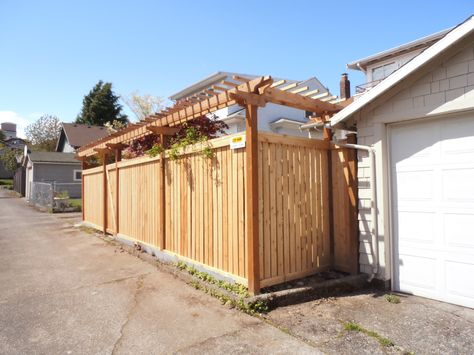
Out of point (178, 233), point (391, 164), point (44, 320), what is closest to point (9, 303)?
point (44, 320)

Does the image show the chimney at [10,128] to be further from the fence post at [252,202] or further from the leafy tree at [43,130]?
the fence post at [252,202]

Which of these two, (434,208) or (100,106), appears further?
(100,106)

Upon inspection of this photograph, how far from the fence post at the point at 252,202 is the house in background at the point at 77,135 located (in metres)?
29.9

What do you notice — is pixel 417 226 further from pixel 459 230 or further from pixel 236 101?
pixel 236 101

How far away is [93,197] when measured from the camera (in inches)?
419

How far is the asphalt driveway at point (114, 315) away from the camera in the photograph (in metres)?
3.21

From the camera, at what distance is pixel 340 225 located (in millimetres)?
5168

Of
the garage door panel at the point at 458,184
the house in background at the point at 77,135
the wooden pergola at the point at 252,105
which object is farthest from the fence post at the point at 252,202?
the house in background at the point at 77,135

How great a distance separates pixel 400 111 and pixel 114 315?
4.65m

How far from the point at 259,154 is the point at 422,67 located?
95.0 inches

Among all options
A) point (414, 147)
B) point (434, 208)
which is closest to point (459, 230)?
point (434, 208)

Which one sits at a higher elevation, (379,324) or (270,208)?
(270,208)

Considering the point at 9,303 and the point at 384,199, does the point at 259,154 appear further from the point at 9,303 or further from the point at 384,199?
the point at 9,303

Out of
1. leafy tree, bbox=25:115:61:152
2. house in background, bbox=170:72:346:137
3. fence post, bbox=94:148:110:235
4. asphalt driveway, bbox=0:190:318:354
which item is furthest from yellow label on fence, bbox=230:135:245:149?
leafy tree, bbox=25:115:61:152
